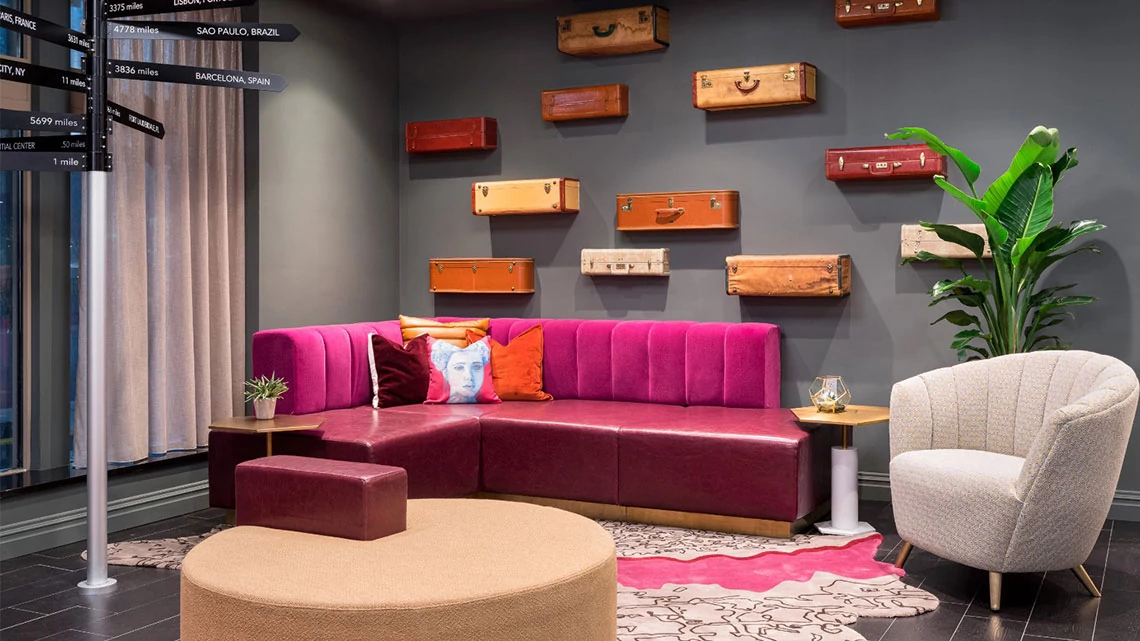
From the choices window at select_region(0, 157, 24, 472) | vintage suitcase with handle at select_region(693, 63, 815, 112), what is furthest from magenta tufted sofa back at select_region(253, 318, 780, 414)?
vintage suitcase with handle at select_region(693, 63, 815, 112)

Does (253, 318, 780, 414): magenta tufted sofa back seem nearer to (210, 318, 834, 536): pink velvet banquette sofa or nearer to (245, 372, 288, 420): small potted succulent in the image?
(210, 318, 834, 536): pink velvet banquette sofa

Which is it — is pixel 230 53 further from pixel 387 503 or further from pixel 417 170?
pixel 387 503

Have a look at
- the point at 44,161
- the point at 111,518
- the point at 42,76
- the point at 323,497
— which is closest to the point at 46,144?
the point at 44,161

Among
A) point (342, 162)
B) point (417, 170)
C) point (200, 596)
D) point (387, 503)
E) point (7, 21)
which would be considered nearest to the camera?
point (200, 596)

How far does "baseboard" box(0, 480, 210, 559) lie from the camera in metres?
4.33

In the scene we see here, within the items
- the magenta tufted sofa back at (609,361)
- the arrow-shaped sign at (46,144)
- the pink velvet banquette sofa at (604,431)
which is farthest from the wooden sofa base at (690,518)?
the arrow-shaped sign at (46,144)

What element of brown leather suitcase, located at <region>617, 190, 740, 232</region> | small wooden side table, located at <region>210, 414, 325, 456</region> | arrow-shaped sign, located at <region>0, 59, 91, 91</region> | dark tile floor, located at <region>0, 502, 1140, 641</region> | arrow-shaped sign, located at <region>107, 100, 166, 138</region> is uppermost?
arrow-shaped sign, located at <region>0, 59, 91, 91</region>

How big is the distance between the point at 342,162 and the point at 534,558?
13.3 feet

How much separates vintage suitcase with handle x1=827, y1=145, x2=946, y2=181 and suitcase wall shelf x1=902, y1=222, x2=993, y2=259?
0.88 feet

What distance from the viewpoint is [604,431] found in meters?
4.90

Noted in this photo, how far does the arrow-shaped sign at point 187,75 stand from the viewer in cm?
400

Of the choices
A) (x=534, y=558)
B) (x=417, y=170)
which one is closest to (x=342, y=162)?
(x=417, y=170)

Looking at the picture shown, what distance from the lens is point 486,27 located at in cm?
638

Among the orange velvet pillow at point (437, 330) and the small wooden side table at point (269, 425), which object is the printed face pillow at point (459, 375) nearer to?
the orange velvet pillow at point (437, 330)
